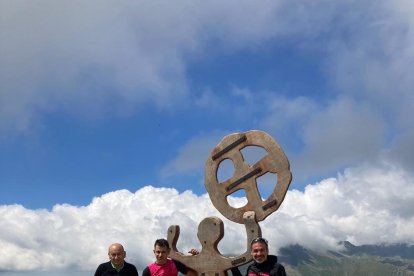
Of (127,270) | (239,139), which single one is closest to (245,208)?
(239,139)

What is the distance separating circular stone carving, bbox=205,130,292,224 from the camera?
45.0 ft

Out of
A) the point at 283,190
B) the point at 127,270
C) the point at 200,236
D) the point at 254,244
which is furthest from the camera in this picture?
the point at 200,236

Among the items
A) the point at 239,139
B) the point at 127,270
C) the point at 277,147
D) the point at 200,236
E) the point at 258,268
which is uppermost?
the point at 239,139

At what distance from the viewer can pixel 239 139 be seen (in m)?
14.8

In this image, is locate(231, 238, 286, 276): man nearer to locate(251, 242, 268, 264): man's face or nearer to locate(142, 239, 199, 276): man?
locate(251, 242, 268, 264): man's face

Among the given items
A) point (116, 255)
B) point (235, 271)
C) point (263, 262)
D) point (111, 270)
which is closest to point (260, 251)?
point (263, 262)

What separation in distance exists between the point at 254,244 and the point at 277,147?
535 cm

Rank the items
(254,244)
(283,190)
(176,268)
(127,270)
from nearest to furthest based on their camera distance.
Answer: (254,244), (127,270), (176,268), (283,190)

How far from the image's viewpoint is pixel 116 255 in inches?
389

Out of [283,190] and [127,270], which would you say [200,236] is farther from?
[127,270]

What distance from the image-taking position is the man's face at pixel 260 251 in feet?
29.1

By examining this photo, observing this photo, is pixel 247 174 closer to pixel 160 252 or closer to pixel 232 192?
pixel 232 192

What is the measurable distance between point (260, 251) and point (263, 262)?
26 cm

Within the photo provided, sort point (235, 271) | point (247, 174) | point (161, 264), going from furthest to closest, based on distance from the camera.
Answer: point (247, 174) < point (235, 271) < point (161, 264)
